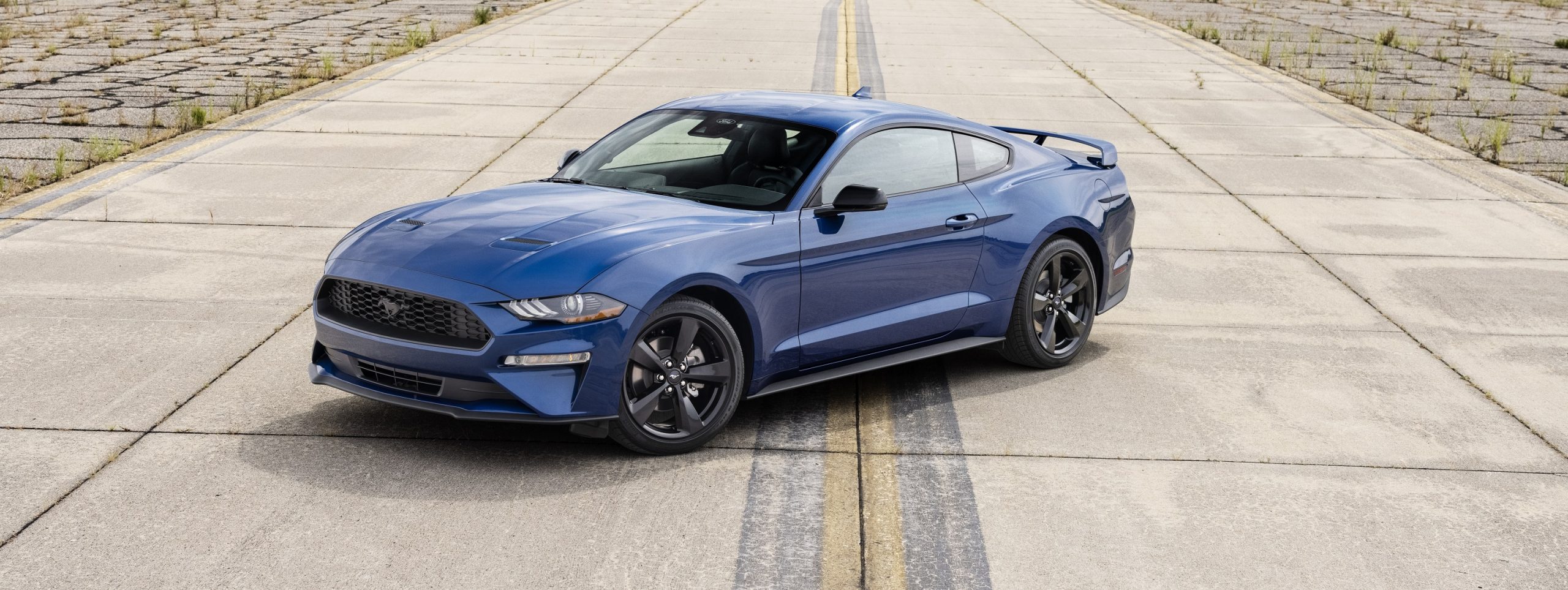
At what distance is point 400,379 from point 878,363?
6.84 feet

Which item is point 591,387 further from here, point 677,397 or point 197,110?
point 197,110

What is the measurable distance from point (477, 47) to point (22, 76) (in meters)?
6.45

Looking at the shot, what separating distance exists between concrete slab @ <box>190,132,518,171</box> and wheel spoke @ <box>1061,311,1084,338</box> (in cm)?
632

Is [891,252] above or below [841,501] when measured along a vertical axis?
above

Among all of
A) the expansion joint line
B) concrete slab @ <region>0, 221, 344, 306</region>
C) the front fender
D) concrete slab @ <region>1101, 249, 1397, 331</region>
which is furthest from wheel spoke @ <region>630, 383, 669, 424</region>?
the expansion joint line

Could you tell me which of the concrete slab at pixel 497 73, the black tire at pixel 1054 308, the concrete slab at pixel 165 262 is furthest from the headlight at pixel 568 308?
the concrete slab at pixel 497 73

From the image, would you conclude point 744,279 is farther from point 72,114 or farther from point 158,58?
point 158,58

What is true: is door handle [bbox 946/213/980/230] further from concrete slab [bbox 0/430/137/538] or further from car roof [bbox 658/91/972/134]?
concrete slab [bbox 0/430/137/538]

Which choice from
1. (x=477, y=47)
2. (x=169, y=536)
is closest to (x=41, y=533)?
(x=169, y=536)

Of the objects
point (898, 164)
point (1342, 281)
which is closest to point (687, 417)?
point (898, 164)

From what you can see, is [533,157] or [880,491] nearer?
[880,491]

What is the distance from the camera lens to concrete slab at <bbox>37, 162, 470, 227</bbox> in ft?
33.0

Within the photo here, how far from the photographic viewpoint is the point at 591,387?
5250 mm

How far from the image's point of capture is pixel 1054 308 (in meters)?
7.15
